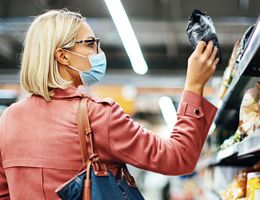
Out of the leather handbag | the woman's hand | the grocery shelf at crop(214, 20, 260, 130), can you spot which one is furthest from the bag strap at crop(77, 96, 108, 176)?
the grocery shelf at crop(214, 20, 260, 130)

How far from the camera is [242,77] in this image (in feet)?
9.14

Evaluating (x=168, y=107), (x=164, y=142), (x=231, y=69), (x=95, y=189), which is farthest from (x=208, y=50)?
(x=168, y=107)

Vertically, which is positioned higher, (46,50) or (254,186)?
(46,50)

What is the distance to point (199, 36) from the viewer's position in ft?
6.25

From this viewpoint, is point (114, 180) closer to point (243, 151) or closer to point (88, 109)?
point (88, 109)

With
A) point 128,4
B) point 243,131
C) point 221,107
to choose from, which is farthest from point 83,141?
point 128,4

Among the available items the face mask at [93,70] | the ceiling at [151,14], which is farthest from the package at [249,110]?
the ceiling at [151,14]

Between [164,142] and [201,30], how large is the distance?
0.45 m

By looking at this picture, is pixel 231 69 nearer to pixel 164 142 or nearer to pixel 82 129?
pixel 164 142

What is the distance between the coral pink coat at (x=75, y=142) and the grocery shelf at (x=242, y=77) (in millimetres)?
270

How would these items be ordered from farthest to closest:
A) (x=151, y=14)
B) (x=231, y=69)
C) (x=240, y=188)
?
(x=151, y=14) → (x=231, y=69) → (x=240, y=188)

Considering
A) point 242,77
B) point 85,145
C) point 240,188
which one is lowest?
point 240,188

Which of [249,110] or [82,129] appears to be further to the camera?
[249,110]

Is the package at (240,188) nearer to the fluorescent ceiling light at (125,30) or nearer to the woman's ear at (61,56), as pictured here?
the woman's ear at (61,56)
